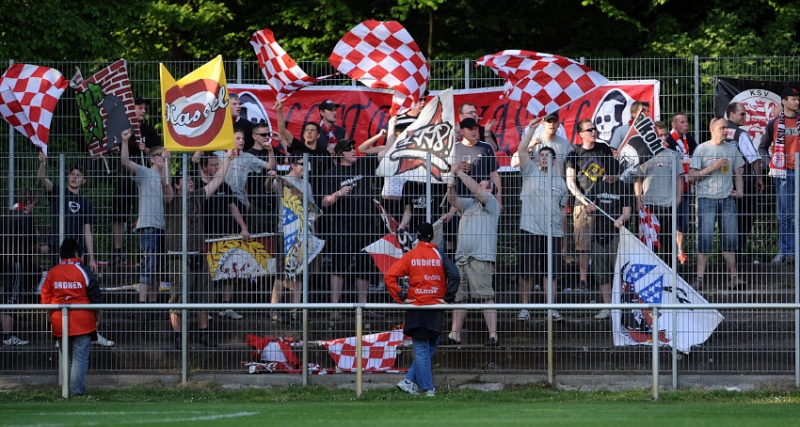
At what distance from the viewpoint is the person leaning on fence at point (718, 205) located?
16.3 meters

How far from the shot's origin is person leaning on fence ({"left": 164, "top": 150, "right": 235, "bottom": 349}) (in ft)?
54.4

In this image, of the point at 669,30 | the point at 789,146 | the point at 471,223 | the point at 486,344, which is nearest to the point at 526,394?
the point at 486,344

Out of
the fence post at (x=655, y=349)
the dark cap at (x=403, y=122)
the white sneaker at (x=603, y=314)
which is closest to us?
the fence post at (x=655, y=349)

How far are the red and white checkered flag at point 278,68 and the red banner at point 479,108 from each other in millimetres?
1378

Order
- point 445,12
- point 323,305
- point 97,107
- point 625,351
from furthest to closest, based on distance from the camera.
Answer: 1. point 445,12
2. point 97,107
3. point 625,351
4. point 323,305

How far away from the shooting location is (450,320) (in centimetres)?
1645

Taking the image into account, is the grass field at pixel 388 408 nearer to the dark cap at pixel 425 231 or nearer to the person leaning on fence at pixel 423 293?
the person leaning on fence at pixel 423 293

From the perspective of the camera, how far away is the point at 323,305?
1492 cm

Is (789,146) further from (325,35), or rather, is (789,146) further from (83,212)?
(325,35)

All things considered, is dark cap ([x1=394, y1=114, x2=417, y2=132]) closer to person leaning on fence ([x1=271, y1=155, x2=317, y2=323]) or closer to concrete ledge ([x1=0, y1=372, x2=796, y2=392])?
person leaning on fence ([x1=271, y1=155, x2=317, y2=323])

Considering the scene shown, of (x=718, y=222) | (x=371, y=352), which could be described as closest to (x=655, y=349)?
(x=718, y=222)

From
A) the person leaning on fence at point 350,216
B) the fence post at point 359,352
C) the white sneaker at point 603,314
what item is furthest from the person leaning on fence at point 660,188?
the fence post at point 359,352

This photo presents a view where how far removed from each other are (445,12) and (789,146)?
1364cm

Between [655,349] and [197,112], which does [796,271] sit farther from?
[197,112]
